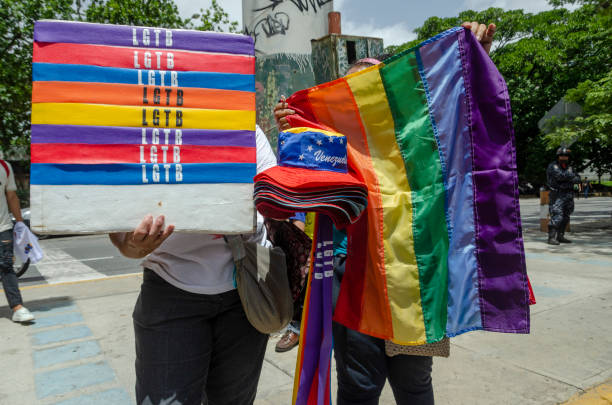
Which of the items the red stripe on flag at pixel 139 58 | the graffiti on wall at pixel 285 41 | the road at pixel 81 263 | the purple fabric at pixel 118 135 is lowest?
the road at pixel 81 263

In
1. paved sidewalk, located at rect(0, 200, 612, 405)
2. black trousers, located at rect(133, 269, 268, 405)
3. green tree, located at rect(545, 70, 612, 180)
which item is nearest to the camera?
black trousers, located at rect(133, 269, 268, 405)

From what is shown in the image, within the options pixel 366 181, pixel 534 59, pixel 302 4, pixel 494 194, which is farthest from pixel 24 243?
pixel 534 59

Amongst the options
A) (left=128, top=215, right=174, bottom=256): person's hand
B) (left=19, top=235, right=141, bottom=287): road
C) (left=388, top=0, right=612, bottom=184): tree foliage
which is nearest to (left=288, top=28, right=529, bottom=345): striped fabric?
(left=128, top=215, right=174, bottom=256): person's hand

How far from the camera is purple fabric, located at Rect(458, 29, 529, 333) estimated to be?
1.65m

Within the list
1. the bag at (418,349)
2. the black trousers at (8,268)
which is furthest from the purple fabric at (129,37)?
the black trousers at (8,268)

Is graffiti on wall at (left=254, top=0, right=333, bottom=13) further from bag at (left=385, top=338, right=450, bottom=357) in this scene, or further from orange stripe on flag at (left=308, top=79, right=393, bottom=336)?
bag at (left=385, top=338, right=450, bottom=357)

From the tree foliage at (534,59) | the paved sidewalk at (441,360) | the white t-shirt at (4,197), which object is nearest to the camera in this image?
the paved sidewalk at (441,360)

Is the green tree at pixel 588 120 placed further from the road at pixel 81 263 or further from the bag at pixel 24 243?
the bag at pixel 24 243

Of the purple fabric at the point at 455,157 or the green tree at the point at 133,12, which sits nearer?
the purple fabric at the point at 455,157

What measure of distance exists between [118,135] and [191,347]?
2.52ft

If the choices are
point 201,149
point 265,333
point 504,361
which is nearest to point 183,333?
point 265,333

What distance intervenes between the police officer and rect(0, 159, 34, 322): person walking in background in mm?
8962

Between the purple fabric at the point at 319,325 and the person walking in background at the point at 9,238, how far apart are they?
4.30 metres

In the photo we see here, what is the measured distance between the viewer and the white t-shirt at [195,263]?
1.56 meters
